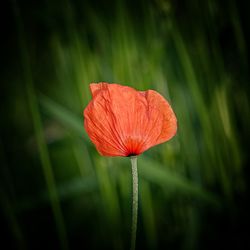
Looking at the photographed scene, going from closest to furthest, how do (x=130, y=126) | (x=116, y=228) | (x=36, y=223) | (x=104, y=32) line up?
(x=130, y=126)
(x=116, y=228)
(x=104, y=32)
(x=36, y=223)

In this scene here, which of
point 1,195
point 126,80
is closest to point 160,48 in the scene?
point 126,80

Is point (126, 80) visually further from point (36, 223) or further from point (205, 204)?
point (36, 223)

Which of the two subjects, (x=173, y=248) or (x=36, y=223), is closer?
(x=173, y=248)

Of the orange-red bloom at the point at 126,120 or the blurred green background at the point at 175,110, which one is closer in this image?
the orange-red bloom at the point at 126,120

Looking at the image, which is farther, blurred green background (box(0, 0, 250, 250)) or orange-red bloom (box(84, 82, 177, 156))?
blurred green background (box(0, 0, 250, 250))
